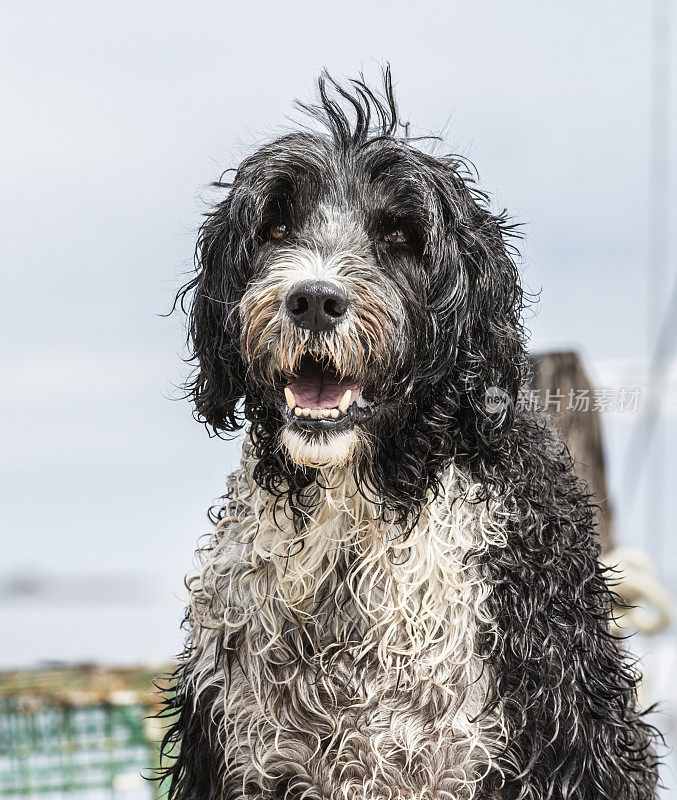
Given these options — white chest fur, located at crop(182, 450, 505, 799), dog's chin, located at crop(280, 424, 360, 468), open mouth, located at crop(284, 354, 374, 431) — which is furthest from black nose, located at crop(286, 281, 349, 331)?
white chest fur, located at crop(182, 450, 505, 799)

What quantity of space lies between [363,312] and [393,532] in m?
0.58

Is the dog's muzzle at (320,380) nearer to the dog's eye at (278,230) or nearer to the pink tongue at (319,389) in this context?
the pink tongue at (319,389)

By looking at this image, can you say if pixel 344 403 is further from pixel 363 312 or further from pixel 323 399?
pixel 363 312

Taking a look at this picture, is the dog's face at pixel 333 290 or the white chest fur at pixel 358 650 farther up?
the dog's face at pixel 333 290

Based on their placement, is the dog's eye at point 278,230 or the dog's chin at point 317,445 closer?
the dog's chin at point 317,445

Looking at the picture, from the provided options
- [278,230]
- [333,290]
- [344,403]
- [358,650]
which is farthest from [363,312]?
[358,650]

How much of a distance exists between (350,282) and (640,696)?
6.32 feet

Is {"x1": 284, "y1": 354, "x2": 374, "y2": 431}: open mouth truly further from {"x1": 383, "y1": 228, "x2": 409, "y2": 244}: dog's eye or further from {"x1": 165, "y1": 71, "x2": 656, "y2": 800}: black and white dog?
{"x1": 383, "y1": 228, "x2": 409, "y2": 244}: dog's eye

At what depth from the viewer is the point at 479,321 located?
255cm

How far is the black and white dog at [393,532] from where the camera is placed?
8.11 ft

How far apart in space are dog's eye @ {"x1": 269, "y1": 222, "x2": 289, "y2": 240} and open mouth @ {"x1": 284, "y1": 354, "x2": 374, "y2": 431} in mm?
353

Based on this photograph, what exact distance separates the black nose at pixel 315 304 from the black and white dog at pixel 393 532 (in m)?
0.12

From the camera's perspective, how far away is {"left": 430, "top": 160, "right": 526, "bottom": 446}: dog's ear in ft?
8.25

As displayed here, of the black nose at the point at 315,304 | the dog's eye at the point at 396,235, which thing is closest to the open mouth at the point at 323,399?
the black nose at the point at 315,304
